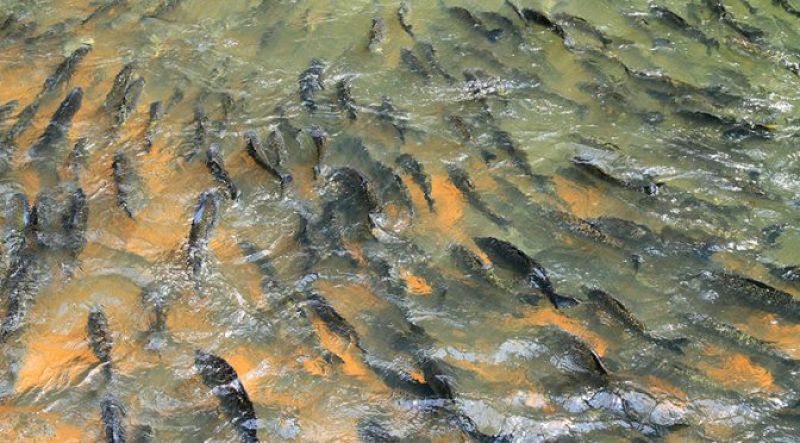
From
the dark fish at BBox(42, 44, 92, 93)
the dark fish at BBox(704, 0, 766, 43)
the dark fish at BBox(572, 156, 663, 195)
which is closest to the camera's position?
the dark fish at BBox(572, 156, 663, 195)

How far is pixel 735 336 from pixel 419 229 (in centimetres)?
283

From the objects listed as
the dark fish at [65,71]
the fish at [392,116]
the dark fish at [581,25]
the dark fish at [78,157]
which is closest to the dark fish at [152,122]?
the dark fish at [78,157]

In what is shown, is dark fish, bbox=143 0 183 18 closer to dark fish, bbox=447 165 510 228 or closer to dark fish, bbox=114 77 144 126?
dark fish, bbox=114 77 144 126

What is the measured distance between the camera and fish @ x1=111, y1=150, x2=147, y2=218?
7.11 metres

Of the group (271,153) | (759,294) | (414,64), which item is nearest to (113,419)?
(271,153)

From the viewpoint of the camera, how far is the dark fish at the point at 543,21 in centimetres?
950

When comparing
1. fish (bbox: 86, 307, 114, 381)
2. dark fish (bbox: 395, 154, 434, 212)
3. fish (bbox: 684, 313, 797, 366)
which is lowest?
fish (bbox: 684, 313, 797, 366)

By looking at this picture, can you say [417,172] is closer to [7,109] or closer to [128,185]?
[128,185]

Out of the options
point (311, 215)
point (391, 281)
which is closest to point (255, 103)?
point (311, 215)

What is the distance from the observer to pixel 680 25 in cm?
979

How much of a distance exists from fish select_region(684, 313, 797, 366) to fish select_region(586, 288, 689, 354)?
0.25 meters

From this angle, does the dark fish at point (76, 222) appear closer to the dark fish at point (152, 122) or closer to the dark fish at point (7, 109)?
the dark fish at point (152, 122)

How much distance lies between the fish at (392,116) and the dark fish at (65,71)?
3.83 meters

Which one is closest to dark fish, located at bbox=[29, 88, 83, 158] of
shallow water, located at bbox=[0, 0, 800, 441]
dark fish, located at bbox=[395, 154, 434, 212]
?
shallow water, located at bbox=[0, 0, 800, 441]
